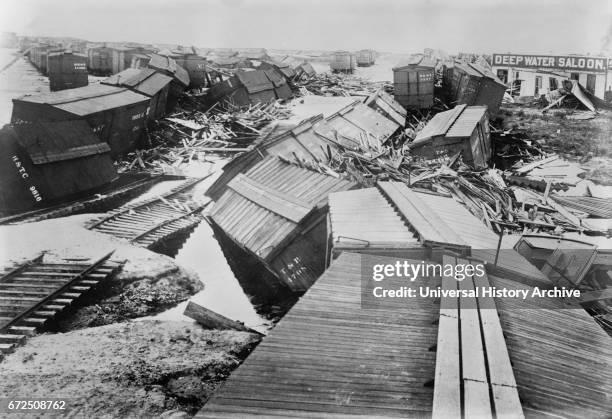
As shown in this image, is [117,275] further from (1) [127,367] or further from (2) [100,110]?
(2) [100,110]

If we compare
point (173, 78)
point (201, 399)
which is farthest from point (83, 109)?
point (201, 399)

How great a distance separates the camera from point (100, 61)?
53250 millimetres

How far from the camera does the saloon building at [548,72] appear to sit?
4934 cm

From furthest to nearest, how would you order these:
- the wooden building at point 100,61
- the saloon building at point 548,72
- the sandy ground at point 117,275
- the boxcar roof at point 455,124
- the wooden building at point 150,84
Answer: the wooden building at point 100,61, the saloon building at point 548,72, the wooden building at point 150,84, the boxcar roof at point 455,124, the sandy ground at point 117,275

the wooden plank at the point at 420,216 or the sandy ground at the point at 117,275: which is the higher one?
the wooden plank at the point at 420,216

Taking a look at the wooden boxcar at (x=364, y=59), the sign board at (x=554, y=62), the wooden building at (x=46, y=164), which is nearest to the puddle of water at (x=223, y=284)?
the wooden building at (x=46, y=164)

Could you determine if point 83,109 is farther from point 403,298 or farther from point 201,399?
point 403,298

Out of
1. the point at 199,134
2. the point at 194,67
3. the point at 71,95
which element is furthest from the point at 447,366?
the point at 194,67

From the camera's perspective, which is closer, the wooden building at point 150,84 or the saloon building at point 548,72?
the wooden building at point 150,84

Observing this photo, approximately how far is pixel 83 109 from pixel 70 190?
16.2ft

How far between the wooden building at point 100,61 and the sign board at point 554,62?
149 ft

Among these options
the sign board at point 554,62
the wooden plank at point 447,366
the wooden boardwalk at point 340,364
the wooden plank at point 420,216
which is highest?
the sign board at point 554,62

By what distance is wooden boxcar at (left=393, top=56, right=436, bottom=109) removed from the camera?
35.6 m

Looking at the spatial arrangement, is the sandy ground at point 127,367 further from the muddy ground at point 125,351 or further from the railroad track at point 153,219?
the railroad track at point 153,219
